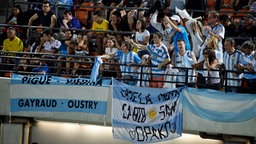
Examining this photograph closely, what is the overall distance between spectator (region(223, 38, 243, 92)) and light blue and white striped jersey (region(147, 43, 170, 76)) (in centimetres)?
122

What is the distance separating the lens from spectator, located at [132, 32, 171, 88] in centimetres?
1789

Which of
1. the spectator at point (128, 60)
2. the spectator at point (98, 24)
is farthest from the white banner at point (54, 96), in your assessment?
the spectator at point (98, 24)

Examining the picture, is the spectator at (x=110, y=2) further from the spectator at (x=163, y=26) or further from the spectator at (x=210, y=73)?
the spectator at (x=210, y=73)

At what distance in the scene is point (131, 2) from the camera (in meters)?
21.8

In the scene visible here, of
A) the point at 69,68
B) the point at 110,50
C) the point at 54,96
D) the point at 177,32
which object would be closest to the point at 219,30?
the point at 177,32

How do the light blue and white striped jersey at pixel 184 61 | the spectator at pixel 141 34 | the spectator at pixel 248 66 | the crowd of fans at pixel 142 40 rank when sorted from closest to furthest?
the spectator at pixel 248 66 → the crowd of fans at pixel 142 40 → the light blue and white striped jersey at pixel 184 61 → the spectator at pixel 141 34

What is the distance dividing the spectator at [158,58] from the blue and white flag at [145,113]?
39 cm

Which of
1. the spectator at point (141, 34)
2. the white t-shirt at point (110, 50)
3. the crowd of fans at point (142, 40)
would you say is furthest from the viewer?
the white t-shirt at point (110, 50)

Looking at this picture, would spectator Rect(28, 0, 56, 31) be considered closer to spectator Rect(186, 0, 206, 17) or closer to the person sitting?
the person sitting

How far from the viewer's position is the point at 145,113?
18062mm

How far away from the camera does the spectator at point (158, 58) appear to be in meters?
17.9

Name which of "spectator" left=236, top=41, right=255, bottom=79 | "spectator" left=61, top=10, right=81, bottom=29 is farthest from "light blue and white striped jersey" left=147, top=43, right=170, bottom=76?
"spectator" left=61, top=10, right=81, bottom=29

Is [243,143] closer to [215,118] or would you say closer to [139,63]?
[215,118]

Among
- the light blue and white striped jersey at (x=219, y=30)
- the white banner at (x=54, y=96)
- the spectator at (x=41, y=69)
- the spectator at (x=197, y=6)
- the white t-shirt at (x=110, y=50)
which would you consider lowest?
the white banner at (x=54, y=96)
